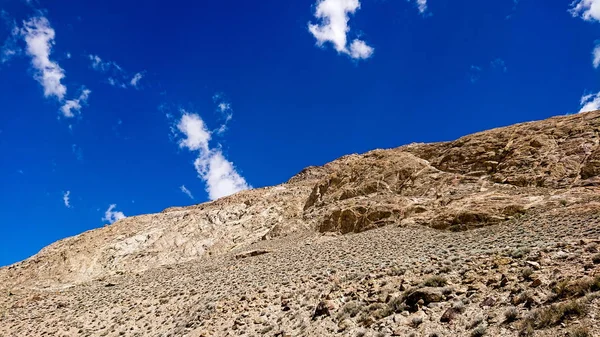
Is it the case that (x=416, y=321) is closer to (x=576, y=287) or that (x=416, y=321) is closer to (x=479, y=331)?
(x=479, y=331)

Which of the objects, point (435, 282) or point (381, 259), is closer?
point (435, 282)

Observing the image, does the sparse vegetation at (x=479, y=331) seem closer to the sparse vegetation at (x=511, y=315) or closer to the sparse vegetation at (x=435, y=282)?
the sparse vegetation at (x=511, y=315)

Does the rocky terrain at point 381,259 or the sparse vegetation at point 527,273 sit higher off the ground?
the rocky terrain at point 381,259

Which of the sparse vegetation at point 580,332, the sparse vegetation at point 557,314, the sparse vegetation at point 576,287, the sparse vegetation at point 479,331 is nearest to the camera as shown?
the sparse vegetation at point 580,332

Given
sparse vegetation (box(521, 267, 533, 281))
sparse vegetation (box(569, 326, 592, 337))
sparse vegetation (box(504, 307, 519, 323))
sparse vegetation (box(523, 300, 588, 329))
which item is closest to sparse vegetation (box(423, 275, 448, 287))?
sparse vegetation (box(521, 267, 533, 281))

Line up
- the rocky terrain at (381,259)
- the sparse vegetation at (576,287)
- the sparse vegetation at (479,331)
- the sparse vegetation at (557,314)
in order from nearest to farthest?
the sparse vegetation at (557,314) < the sparse vegetation at (576,287) < the sparse vegetation at (479,331) < the rocky terrain at (381,259)

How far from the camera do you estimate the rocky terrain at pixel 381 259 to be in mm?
8438

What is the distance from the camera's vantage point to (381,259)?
51.8 feet

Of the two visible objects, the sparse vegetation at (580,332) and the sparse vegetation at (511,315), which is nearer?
the sparse vegetation at (580,332)

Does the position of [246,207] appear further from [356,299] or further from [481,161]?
[356,299]

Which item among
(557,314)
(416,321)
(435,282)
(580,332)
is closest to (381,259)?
(435,282)

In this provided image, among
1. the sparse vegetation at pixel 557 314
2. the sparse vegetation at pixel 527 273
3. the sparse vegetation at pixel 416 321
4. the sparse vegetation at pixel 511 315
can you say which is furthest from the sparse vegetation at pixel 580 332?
the sparse vegetation at pixel 416 321

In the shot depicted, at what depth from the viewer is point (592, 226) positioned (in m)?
12.8

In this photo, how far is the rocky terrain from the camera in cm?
844
